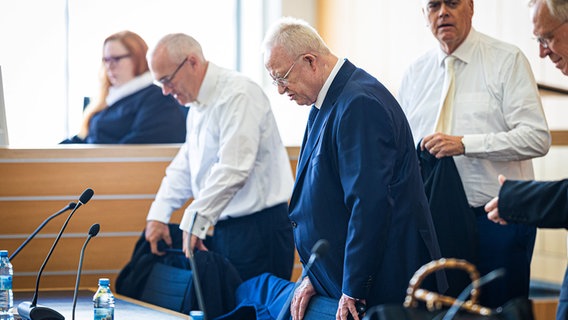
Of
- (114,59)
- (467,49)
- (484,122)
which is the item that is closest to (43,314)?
(484,122)

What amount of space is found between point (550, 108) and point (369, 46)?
7.94ft

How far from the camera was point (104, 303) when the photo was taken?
2.76 m

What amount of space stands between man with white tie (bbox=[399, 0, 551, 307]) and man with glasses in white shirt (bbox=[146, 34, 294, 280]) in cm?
76

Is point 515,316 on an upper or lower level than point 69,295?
upper

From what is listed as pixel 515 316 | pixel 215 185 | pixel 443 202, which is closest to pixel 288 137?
pixel 215 185

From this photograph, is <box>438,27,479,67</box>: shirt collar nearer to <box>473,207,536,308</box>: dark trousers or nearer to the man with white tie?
the man with white tie

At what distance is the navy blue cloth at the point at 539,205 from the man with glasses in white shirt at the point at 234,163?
1.70m

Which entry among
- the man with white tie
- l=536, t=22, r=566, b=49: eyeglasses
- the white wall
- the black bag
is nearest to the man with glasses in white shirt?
the man with white tie

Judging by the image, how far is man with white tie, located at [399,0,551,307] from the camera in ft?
10.2

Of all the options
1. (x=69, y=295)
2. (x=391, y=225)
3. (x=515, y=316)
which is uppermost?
(x=515, y=316)

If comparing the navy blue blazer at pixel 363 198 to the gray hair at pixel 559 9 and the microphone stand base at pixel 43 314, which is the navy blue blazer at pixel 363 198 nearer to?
the gray hair at pixel 559 9

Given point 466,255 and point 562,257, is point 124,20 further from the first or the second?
point 466,255

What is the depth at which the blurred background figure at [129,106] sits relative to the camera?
4854 mm

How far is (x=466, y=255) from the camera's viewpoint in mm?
3113
